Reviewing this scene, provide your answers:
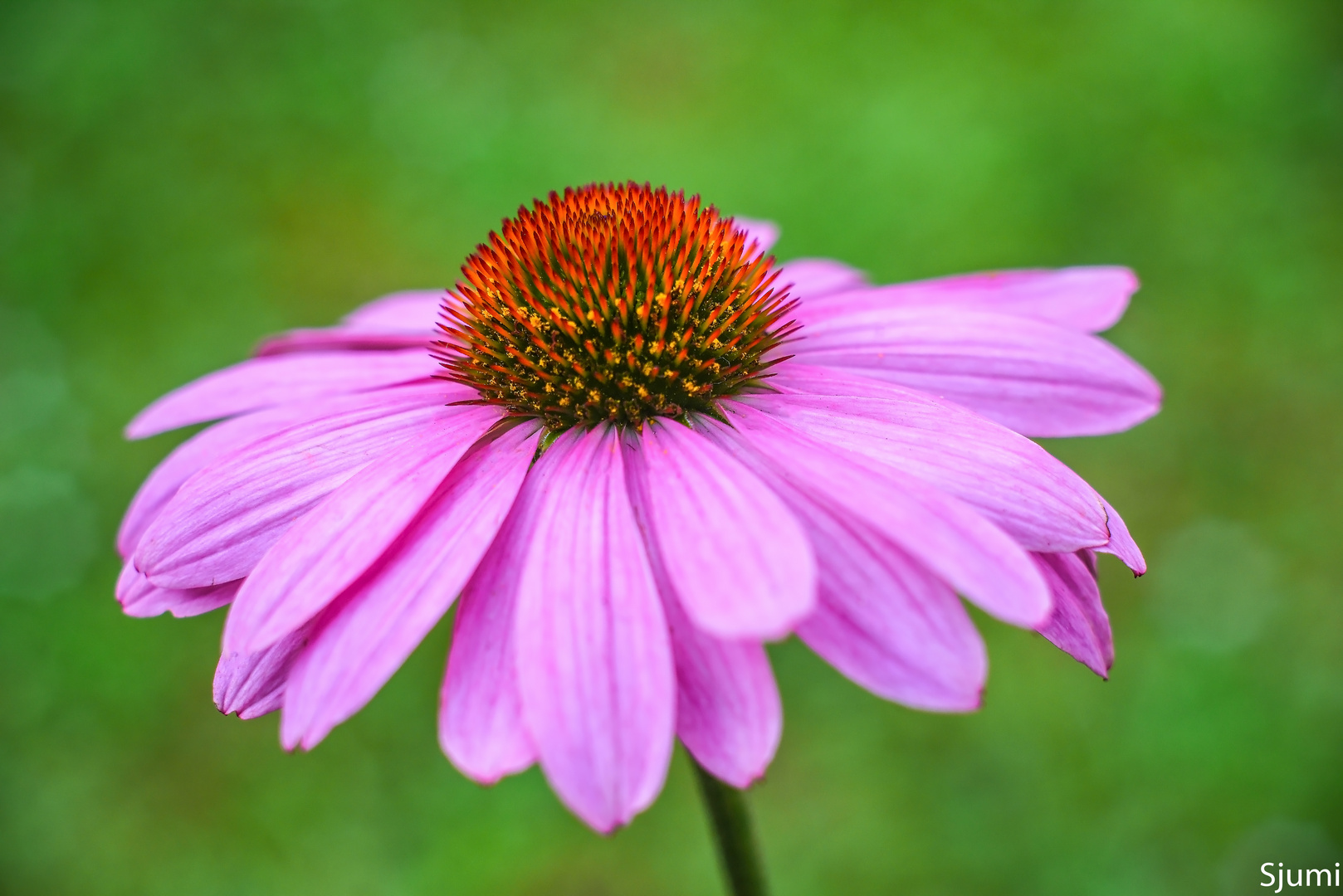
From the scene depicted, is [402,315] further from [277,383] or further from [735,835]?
[735,835]

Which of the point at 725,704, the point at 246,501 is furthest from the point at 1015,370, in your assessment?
the point at 246,501

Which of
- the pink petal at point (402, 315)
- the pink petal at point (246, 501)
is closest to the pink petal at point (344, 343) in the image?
the pink petal at point (402, 315)

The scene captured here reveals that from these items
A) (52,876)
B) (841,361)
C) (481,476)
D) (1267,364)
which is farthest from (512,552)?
(1267,364)

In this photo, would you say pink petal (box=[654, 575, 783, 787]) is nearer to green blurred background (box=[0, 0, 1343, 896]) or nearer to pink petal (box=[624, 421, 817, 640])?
pink petal (box=[624, 421, 817, 640])

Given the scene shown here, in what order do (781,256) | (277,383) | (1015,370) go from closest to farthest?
1. (1015,370)
2. (277,383)
3. (781,256)

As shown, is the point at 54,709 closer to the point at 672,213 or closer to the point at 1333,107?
the point at 672,213
